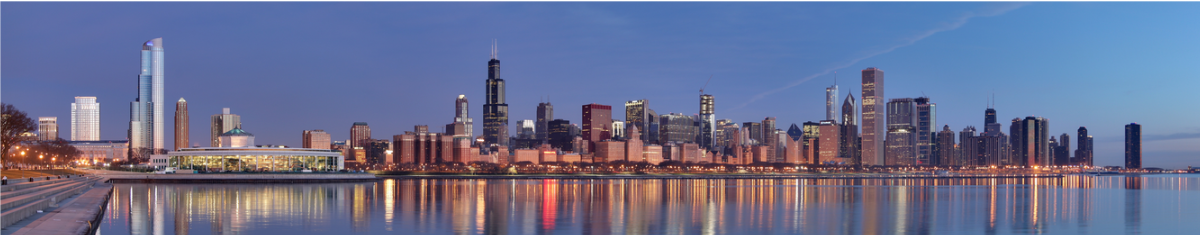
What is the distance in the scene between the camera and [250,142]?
599 feet

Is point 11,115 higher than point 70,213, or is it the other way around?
point 11,115

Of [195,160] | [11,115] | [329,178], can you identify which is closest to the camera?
[11,115]

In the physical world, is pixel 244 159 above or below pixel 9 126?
below

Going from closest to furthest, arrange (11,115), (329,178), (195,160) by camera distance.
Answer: (11,115) < (329,178) < (195,160)

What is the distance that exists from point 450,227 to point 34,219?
15.6 metres

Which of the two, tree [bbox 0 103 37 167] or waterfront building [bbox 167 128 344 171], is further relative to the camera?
waterfront building [bbox 167 128 344 171]

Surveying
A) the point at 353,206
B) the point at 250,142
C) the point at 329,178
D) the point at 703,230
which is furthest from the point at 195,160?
the point at 703,230

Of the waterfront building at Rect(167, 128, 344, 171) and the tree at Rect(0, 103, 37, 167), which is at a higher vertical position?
the tree at Rect(0, 103, 37, 167)

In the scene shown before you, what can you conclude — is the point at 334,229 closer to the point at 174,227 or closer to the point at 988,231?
the point at 174,227

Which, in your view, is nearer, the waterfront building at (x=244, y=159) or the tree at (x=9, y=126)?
the tree at (x=9, y=126)

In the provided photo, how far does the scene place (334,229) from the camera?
123 feet

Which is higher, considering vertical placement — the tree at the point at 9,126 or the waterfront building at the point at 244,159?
the tree at the point at 9,126

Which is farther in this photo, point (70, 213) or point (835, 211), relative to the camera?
point (835, 211)

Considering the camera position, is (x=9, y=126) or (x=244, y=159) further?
(x=244, y=159)
